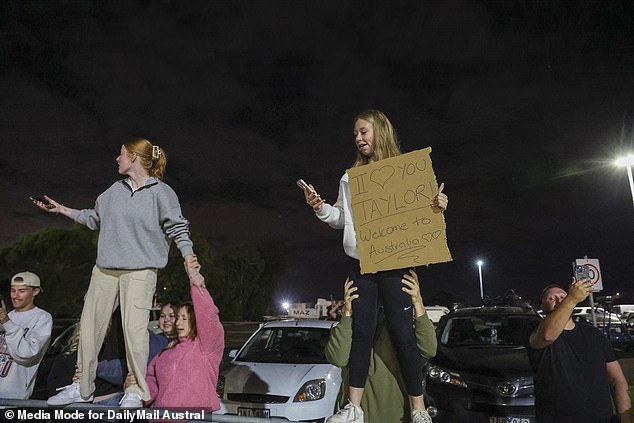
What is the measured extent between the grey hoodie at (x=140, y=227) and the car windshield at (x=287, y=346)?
12.3 feet

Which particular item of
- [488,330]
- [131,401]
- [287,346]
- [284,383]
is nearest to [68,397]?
[131,401]

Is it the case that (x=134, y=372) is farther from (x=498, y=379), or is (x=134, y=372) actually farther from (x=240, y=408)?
(x=498, y=379)

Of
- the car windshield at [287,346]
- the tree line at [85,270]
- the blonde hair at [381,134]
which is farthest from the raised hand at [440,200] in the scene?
the tree line at [85,270]

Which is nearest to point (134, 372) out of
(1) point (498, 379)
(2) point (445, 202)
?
(2) point (445, 202)

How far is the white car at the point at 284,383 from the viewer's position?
19.3ft

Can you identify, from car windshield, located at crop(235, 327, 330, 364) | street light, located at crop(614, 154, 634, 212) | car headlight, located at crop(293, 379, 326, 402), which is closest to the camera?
car headlight, located at crop(293, 379, 326, 402)

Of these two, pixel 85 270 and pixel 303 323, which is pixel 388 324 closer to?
pixel 303 323

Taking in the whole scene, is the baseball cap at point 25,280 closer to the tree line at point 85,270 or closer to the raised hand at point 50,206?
the raised hand at point 50,206

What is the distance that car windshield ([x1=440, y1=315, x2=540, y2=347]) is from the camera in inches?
290

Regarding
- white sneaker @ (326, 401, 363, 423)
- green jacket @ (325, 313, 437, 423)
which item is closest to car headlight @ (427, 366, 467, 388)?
green jacket @ (325, 313, 437, 423)

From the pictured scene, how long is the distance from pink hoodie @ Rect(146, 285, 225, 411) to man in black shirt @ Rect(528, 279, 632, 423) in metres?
2.59

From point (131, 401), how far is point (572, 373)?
329 cm

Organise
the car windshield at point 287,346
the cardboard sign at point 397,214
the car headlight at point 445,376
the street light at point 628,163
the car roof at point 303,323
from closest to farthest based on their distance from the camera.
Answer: the cardboard sign at point 397,214 < the car headlight at point 445,376 < the car windshield at point 287,346 < the car roof at point 303,323 < the street light at point 628,163

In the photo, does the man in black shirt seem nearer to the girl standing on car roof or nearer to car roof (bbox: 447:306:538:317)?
the girl standing on car roof
